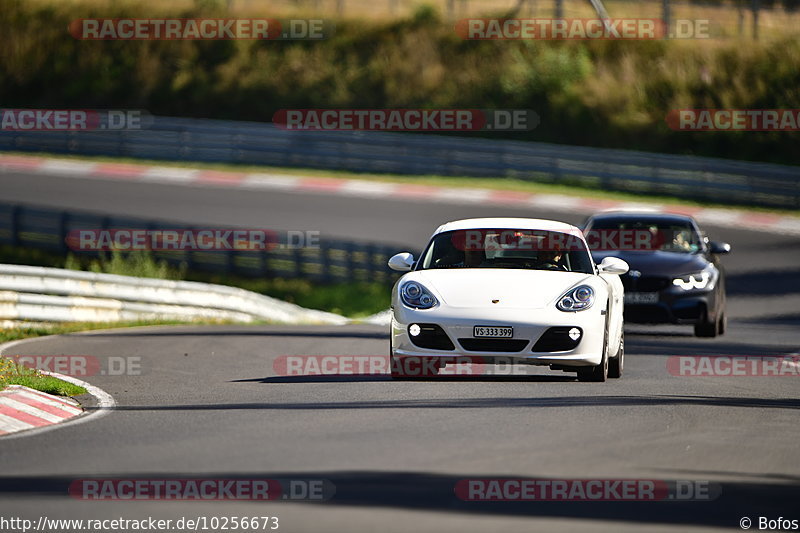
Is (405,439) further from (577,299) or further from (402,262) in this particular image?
(402,262)

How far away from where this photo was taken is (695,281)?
17.5 m

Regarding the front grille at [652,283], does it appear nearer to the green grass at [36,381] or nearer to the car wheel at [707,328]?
the car wheel at [707,328]

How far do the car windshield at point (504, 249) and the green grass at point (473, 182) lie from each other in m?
23.0

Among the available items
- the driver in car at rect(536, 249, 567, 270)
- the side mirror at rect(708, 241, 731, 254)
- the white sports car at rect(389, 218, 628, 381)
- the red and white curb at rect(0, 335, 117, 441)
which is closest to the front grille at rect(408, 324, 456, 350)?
the white sports car at rect(389, 218, 628, 381)

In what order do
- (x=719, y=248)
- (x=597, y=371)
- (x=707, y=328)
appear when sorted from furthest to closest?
(x=719, y=248) → (x=707, y=328) → (x=597, y=371)

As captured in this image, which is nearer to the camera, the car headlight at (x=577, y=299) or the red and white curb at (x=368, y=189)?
the car headlight at (x=577, y=299)

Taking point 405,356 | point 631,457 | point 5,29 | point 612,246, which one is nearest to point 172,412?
point 405,356

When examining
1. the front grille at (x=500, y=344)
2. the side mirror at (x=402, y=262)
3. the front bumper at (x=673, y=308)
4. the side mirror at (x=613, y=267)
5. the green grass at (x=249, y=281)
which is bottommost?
the green grass at (x=249, y=281)

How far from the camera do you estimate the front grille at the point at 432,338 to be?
11.6 meters

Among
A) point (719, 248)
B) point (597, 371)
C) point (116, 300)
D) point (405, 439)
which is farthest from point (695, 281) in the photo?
point (405, 439)

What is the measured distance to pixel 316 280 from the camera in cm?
2719

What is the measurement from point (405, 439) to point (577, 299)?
312 cm

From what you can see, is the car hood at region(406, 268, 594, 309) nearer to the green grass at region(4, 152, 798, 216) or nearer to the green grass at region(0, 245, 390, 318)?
the green grass at region(0, 245, 390, 318)

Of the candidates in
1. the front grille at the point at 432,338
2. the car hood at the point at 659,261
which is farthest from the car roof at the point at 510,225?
the car hood at the point at 659,261
